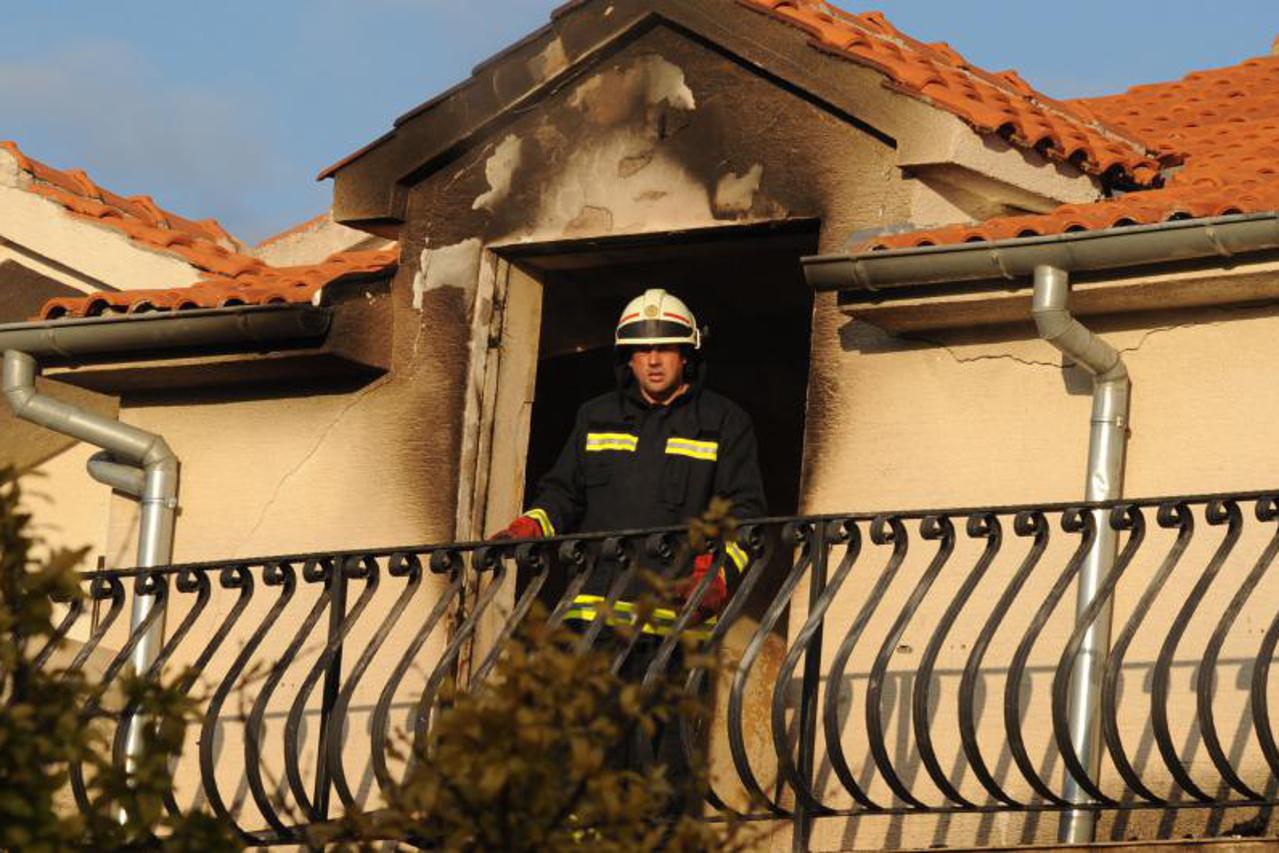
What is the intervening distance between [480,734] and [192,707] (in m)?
0.57

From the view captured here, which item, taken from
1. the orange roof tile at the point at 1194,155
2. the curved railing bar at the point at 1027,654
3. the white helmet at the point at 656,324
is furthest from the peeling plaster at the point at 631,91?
the curved railing bar at the point at 1027,654

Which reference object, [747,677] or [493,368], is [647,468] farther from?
[493,368]

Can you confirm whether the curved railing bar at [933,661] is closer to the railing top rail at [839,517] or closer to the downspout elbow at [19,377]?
the railing top rail at [839,517]

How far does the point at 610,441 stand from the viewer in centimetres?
997

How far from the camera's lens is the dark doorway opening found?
11.3 metres

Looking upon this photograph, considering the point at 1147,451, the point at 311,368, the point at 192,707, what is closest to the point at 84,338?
the point at 311,368

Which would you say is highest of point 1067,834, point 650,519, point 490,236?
point 490,236

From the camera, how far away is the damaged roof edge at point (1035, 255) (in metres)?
9.41

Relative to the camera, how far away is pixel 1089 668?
9.75 m

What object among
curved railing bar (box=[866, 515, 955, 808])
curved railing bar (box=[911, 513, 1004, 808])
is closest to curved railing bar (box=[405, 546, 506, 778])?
curved railing bar (box=[866, 515, 955, 808])

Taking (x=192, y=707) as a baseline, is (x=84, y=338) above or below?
above

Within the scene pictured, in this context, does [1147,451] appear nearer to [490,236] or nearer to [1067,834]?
[1067,834]

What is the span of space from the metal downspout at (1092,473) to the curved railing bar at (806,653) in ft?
3.99

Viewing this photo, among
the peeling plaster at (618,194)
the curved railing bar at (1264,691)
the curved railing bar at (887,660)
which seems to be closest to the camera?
the curved railing bar at (1264,691)
